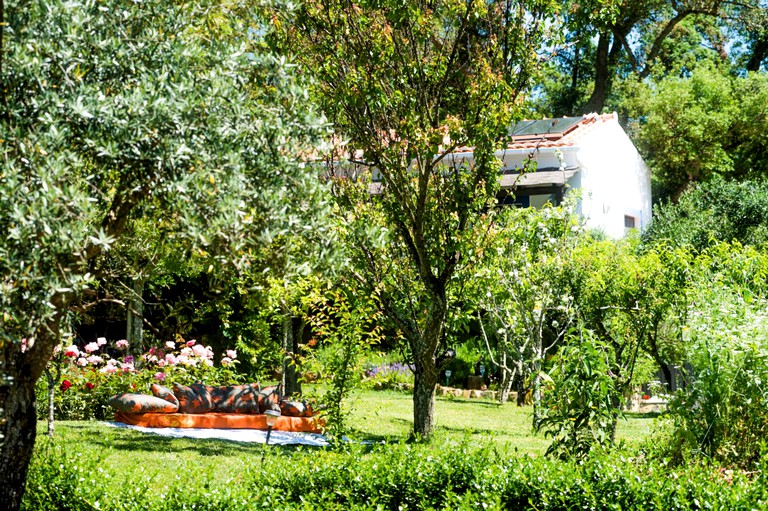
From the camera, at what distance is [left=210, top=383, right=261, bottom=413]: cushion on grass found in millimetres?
13383

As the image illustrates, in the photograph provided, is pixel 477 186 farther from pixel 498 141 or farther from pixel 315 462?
pixel 315 462

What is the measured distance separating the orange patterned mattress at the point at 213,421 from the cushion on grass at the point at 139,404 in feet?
0.25

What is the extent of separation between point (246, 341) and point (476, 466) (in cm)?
1206

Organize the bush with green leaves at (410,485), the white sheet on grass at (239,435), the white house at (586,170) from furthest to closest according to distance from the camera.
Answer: the white house at (586,170) < the white sheet on grass at (239,435) < the bush with green leaves at (410,485)

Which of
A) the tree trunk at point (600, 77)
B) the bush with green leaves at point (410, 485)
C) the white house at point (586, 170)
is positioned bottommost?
the bush with green leaves at point (410, 485)

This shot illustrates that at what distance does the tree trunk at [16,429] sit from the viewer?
540 cm

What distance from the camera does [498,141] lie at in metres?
10.0

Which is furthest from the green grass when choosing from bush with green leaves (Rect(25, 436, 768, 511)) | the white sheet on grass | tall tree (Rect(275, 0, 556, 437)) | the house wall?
the house wall

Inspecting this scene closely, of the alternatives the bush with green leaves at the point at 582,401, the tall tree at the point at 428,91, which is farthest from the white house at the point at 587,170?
the bush with green leaves at the point at 582,401

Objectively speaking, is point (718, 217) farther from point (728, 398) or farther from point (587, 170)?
point (728, 398)

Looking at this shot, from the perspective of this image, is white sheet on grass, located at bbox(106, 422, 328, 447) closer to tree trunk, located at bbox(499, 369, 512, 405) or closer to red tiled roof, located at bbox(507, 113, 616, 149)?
tree trunk, located at bbox(499, 369, 512, 405)

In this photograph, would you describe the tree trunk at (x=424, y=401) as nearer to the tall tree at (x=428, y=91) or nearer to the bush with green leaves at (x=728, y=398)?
the tall tree at (x=428, y=91)

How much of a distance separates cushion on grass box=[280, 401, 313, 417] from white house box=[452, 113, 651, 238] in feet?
23.9

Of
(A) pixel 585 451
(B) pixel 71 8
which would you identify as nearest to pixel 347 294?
(A) pixel 585 451
